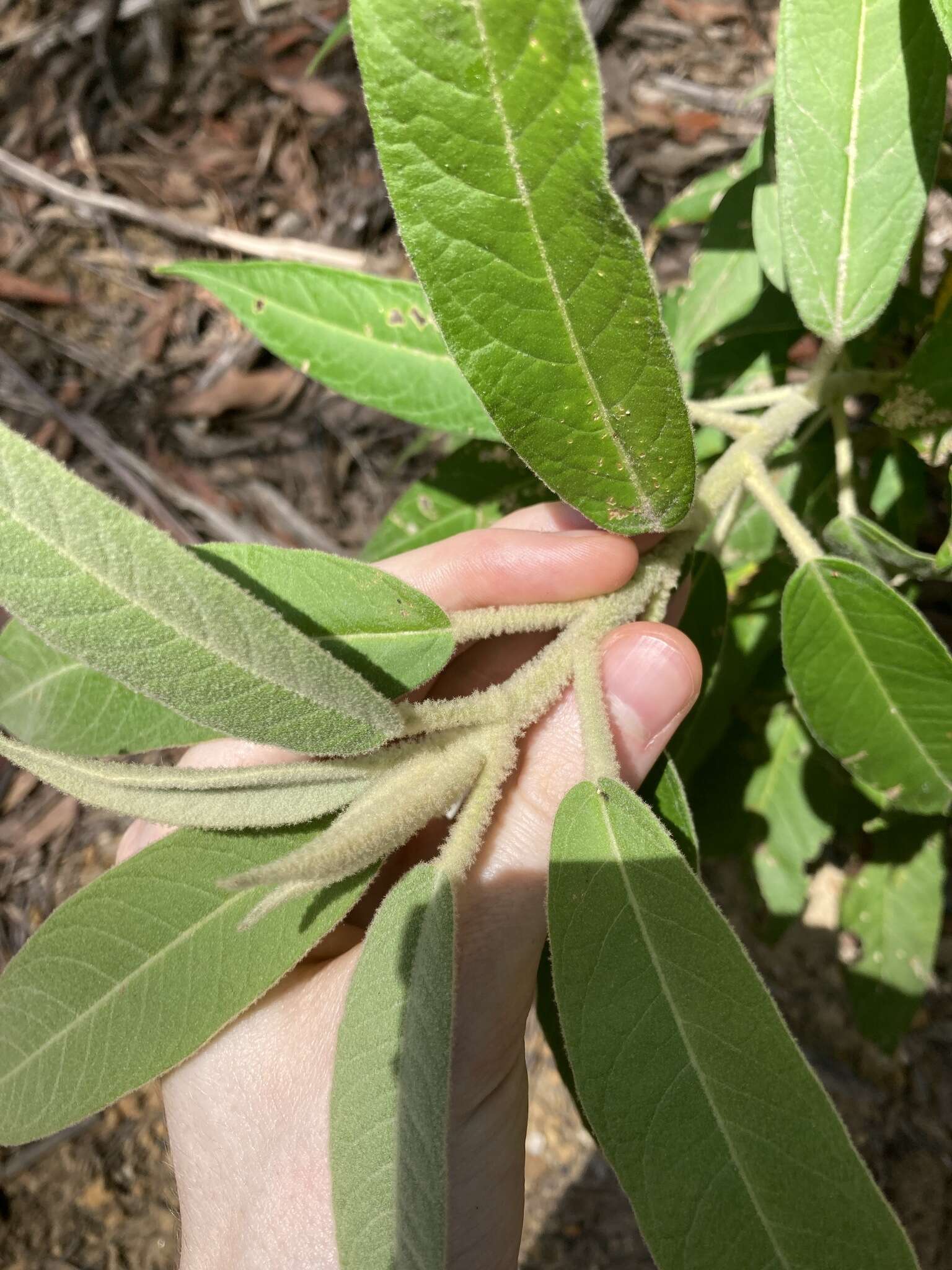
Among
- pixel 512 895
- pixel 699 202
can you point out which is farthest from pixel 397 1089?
pixel 699 202

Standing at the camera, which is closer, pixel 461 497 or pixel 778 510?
pixel 778 510

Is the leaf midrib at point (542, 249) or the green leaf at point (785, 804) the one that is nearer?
the leaf midrib at point (542, 249)

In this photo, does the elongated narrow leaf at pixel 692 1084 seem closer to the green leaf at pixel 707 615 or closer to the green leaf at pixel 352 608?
the green leaf at pixel 352 608

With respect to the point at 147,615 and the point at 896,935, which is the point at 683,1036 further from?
the point at 896,935

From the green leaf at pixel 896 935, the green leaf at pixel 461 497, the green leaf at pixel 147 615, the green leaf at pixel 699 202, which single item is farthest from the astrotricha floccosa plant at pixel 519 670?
the green leaf at pixel 896 935

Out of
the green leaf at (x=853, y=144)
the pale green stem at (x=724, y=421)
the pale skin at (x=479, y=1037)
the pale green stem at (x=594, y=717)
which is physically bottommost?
the pale skin at (x=479, y=1037)

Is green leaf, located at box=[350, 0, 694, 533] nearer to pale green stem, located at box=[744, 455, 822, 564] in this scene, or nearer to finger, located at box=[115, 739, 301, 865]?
pale green stem, located at box=[744, 455, 822, 564]
